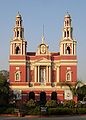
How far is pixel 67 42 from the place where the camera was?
78250mm

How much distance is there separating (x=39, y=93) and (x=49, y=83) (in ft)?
9.19

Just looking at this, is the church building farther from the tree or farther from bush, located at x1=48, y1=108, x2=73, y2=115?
bush, located at x1=48, y1=108, x2=73, y2=115

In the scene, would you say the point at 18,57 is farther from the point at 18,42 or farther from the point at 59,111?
the point at 59,111

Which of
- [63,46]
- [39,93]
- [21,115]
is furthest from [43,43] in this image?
[21,115]

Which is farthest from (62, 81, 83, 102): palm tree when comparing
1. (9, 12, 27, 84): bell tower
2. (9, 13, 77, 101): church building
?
(9, 12, 27, 84): bell tower

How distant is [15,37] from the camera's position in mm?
79688

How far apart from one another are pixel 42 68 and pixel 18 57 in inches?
207

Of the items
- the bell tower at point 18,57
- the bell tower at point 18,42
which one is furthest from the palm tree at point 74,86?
the bell tower at point 18,42

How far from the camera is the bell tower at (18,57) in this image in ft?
256

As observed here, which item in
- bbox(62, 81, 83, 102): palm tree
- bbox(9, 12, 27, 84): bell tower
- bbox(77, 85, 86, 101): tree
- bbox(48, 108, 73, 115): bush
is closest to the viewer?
bbox(48, 108, 73, 115): bush

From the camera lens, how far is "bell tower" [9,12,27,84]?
7794 centimetres

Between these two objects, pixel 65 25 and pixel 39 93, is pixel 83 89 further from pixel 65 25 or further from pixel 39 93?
pixel 65 25

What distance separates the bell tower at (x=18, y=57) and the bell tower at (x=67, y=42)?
7480mm

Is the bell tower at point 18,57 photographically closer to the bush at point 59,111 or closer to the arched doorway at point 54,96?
the arched doorway at point 54,96
